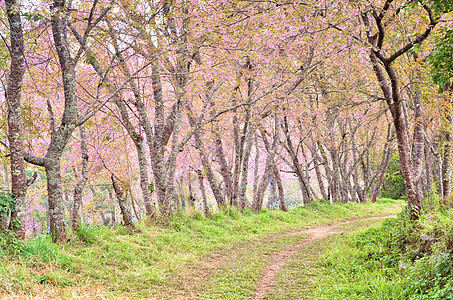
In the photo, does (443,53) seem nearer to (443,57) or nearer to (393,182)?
(443,57)

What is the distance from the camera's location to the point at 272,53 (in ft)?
39.9

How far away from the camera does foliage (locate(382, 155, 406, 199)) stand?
25.4 metres

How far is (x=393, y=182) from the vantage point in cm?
2711

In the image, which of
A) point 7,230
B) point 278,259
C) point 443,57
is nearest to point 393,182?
point 278,259

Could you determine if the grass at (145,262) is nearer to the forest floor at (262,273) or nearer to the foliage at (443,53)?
the forest floor at (262,273)

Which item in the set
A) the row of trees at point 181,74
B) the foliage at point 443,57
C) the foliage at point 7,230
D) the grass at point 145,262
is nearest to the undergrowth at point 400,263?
the row of trees at point 181,74

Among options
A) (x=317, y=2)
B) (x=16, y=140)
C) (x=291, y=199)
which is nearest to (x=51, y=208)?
(x=16, y=140)

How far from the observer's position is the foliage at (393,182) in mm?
25438

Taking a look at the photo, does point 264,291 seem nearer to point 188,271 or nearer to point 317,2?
point 188,271

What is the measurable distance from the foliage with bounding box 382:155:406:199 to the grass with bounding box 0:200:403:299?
1905 centimetres

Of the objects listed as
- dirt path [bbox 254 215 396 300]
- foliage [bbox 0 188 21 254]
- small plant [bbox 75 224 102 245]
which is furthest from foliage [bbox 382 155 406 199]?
foliage [bbox 0 188 21 254]

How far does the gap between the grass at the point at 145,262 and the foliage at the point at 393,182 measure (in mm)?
19047

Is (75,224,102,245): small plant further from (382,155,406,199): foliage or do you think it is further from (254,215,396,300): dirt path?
(382,155,406,199): foliage

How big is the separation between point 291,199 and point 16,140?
43.7 metres
